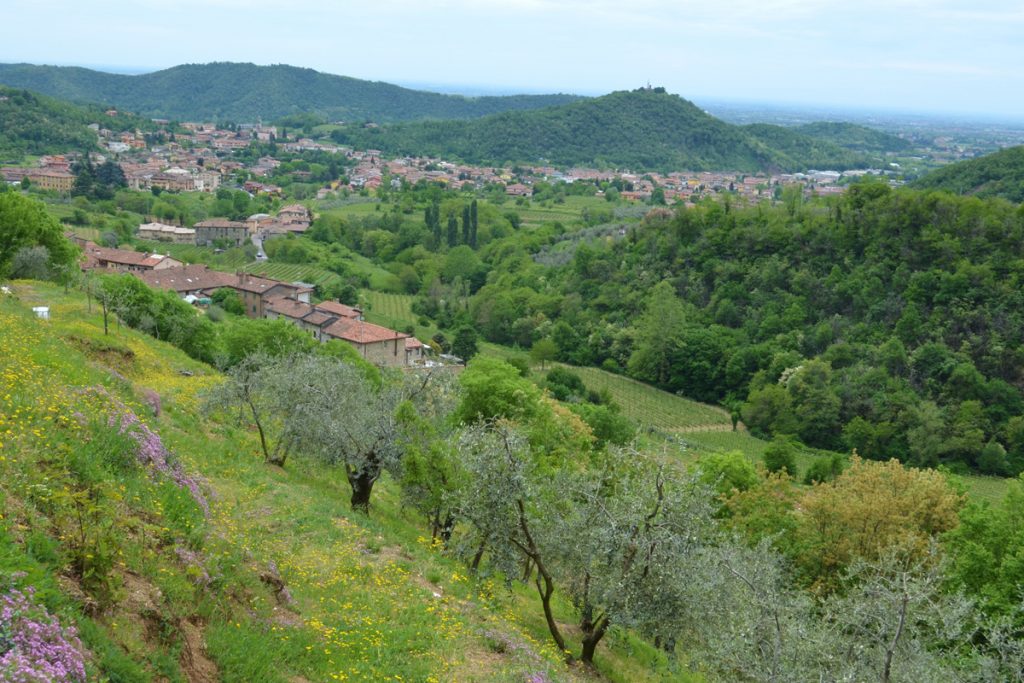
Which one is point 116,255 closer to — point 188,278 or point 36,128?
point 188,278

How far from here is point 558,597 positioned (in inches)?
628

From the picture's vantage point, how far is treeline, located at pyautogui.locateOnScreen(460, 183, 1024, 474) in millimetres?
49219

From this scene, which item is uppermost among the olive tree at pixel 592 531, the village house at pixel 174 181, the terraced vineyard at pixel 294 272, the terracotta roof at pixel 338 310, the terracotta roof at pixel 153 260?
the olive tree at pixel 592 531

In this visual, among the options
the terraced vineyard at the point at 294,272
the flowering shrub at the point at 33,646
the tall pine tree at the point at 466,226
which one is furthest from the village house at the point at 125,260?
the flowering shrub at the point at 33,646

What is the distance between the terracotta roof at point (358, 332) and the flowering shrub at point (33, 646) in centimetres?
4579

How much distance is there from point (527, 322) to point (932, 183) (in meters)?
57.7

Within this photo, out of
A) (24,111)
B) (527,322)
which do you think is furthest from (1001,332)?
(24,111)

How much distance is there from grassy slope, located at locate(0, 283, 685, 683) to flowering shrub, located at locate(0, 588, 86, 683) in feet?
1.43

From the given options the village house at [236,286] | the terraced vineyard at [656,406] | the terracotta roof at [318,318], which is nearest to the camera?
the terraced vineyard at [656,406]

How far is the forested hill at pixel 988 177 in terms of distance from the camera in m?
82.0

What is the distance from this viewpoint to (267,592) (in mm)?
9758

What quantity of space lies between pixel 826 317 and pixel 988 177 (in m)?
45.3

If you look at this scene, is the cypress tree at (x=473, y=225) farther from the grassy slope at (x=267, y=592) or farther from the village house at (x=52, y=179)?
the grassy slope at (x=267, y=592)

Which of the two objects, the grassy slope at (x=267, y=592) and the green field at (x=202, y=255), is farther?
the green field at (x=202, y=255)
